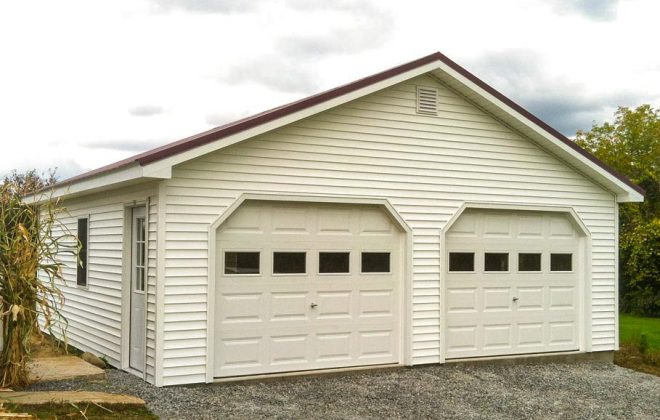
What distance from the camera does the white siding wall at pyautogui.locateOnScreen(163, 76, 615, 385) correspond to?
9.29 meters

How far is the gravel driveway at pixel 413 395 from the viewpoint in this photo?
8.54 meters

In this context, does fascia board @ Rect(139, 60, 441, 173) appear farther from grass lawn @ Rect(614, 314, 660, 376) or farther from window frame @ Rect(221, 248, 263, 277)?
grass lawn @ Rect(614, 314, 660, 376)

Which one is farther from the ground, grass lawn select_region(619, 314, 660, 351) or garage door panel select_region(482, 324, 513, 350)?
garage door panel select_region(482, 324, 513, 350)

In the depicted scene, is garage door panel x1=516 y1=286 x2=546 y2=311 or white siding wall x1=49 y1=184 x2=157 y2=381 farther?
garage door panel x1=516 y1=286 x2=546 y2=311

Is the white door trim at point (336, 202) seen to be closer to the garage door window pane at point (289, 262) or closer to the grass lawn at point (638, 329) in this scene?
the garage door window pane at point (289, 262)

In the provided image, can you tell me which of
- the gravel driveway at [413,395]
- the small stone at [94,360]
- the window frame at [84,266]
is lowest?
the gravel driveway at [413,395]

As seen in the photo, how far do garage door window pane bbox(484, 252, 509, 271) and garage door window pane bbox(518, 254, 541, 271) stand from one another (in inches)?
11.4

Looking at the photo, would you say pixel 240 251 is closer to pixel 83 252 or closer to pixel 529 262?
pixel 83 252

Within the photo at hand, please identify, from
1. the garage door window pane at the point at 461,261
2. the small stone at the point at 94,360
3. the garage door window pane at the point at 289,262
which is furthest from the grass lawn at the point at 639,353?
the small stone at the point at 94,360

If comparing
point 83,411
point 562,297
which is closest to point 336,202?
point 83,411

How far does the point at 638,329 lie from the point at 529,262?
24.6ft

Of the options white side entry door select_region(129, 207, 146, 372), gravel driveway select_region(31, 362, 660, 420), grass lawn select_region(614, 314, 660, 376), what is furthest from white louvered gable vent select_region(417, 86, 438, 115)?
grass lawn select_region(614, 314, 660, 376)

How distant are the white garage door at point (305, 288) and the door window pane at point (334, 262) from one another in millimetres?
14

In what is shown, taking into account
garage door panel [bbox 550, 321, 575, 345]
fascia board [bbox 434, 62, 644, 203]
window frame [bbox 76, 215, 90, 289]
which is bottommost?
garage door panel [bbox 550, 321, 575, 345]
